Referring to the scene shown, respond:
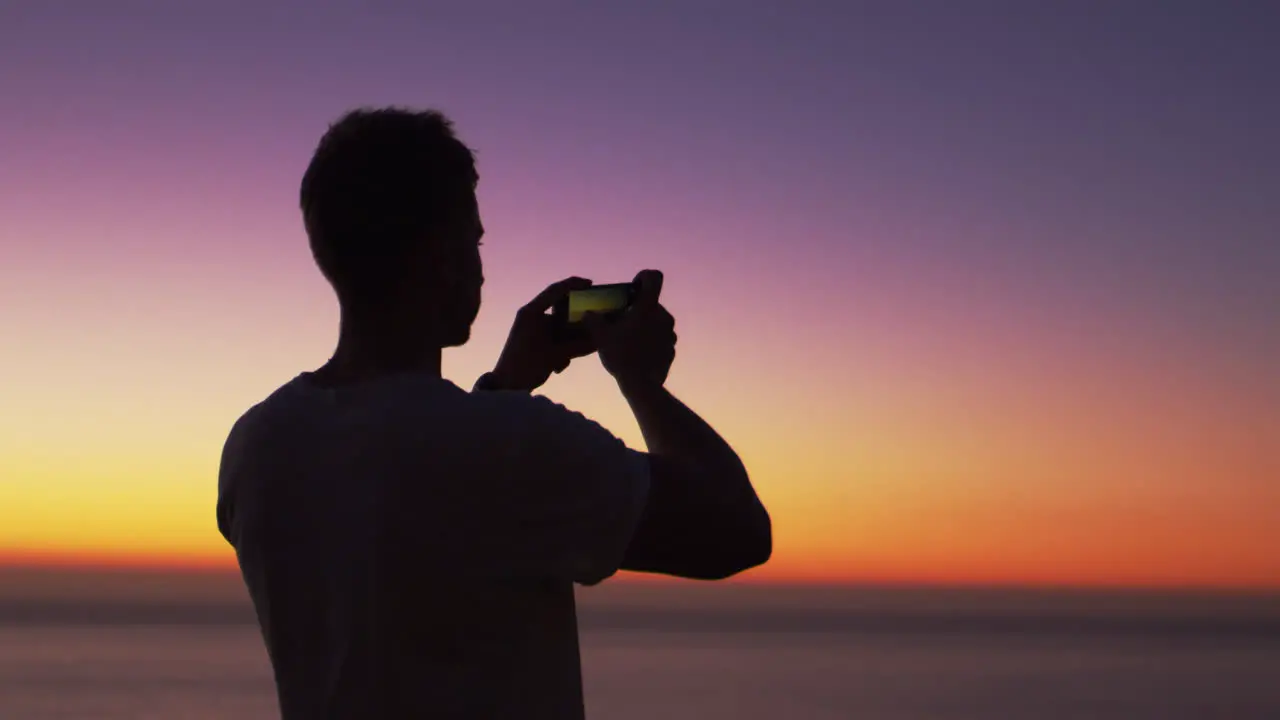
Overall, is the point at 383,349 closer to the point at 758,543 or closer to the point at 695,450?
the point at 695,450

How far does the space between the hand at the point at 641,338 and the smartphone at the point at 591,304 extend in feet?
0.13

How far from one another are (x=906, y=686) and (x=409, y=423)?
5710cm

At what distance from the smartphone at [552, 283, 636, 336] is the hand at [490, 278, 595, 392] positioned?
0.03m

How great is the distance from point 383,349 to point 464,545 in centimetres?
37

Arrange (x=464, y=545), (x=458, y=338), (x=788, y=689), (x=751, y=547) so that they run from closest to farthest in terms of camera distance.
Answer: (x=464, y=545)
(x=751, y=547)
(x=458, y=338)
(x=788, y=689)

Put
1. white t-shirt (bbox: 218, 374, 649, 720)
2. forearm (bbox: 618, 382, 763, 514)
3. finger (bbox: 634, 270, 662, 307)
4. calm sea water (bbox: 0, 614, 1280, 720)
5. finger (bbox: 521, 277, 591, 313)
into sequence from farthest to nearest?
calm sea water (bbox: 0, 614, 1280, 720)
finger (bbox: 521, 277, 591, 313)
finger (bbox: 634, 270, 662, 307)
forearm (bbox: 618, 382, 763, 514)
white t-shirt (bbox: 218, 374, 649, 720)

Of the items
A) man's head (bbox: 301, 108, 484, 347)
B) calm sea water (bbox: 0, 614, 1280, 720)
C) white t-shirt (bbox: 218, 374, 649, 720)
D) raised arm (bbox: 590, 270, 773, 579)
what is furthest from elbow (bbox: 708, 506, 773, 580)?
calm sea water (bbox: 0, 614, 1280, 720)

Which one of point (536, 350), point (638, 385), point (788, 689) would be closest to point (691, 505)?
point (638, 385)

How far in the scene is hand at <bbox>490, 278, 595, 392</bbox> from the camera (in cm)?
239

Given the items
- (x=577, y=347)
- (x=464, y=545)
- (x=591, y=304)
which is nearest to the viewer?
(x=464, y=545)

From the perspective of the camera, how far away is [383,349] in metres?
1.84

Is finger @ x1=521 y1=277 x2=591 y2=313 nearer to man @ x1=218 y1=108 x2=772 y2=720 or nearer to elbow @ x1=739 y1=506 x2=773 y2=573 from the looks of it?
man @ x1=218 y1=108 x2=772 y2=720

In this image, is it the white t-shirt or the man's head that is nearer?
the white t-shirt

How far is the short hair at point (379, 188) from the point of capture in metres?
1.82
